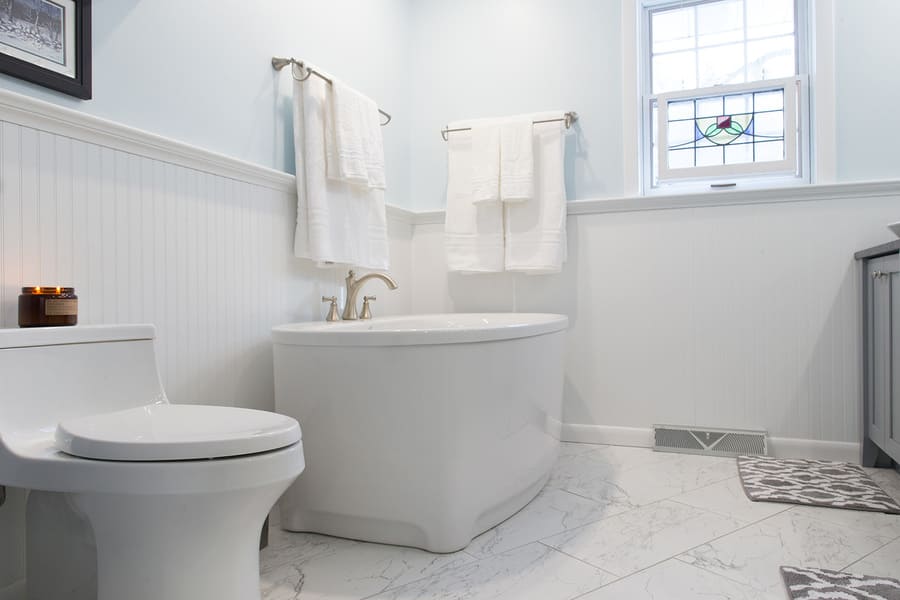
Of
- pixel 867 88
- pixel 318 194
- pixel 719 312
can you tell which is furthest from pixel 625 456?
pixel 867 88

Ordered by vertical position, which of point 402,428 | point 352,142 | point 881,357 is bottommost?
point 402,428

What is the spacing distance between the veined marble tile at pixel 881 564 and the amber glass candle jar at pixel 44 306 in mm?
1766

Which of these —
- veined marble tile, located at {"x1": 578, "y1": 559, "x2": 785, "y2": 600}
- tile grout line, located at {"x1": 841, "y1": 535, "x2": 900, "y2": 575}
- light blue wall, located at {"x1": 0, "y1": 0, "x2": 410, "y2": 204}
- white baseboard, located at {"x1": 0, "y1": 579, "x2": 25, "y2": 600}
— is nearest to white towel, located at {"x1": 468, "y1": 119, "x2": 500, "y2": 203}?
light blue wall, located at {"x1": 0, "y1": 0, "x2": 410, "y2": 204}

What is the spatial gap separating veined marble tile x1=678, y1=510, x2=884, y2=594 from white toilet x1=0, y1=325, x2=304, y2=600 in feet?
3.36

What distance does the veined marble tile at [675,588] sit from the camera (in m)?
1.25

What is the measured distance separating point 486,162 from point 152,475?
2.01 m

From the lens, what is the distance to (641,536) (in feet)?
5.14

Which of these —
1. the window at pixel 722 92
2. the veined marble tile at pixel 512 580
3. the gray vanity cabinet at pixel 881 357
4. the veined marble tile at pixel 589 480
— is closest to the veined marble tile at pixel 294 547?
the veined marble tile at pixel 512 580

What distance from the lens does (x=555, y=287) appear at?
2650 millimetres

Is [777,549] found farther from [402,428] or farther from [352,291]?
[352,291]

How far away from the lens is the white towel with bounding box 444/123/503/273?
2.63 metres

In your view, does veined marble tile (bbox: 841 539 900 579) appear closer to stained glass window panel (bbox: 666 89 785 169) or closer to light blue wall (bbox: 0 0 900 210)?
light blue wall (bbox: 0 0 900 210)

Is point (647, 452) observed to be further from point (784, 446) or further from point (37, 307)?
point (37, 307)

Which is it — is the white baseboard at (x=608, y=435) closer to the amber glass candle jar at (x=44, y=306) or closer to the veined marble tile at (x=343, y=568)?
the veined marble tile at (x=343, y=568)
